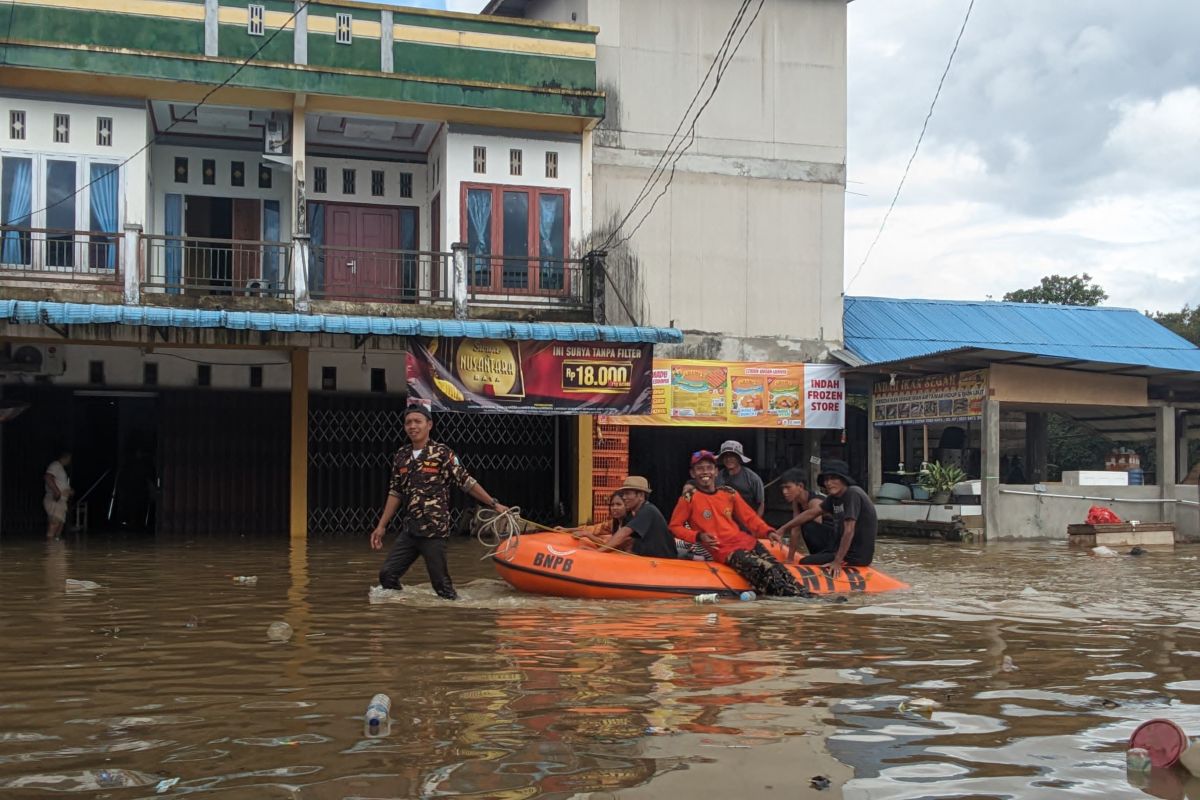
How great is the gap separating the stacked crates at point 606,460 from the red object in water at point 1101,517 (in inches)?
294

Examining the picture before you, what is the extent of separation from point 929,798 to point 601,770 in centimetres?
126

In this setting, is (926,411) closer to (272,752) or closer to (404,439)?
(404,439)

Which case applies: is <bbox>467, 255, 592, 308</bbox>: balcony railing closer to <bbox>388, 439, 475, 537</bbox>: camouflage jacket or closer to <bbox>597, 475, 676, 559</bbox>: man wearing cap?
<bbox>597, 475, 676, 559</bbox>: man wearing cap

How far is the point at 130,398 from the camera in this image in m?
22.1

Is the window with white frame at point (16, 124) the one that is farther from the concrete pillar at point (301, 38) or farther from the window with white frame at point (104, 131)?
the concrete pillar at point (301, 38)

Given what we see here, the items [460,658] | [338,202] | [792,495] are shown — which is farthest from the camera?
[338,202]

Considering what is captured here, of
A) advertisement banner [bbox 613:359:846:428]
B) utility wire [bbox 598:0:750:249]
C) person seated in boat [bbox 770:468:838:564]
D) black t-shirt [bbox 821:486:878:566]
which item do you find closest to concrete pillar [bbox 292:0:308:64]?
utility wire [bbox 598:0:750:249]

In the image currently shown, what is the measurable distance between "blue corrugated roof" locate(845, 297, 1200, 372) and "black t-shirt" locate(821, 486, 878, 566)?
10.7 m

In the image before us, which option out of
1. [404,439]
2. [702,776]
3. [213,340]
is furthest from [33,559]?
[702,776]

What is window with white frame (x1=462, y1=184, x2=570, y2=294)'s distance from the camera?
1981 cm

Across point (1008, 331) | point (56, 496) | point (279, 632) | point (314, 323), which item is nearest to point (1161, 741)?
point (279, 632)

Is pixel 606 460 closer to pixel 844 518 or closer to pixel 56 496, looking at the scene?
pixel 56 496

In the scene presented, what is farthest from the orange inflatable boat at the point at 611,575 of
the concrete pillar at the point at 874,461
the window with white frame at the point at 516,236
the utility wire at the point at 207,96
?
the concrete pillar at the point at 874,461

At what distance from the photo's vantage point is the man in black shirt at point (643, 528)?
11.4m
